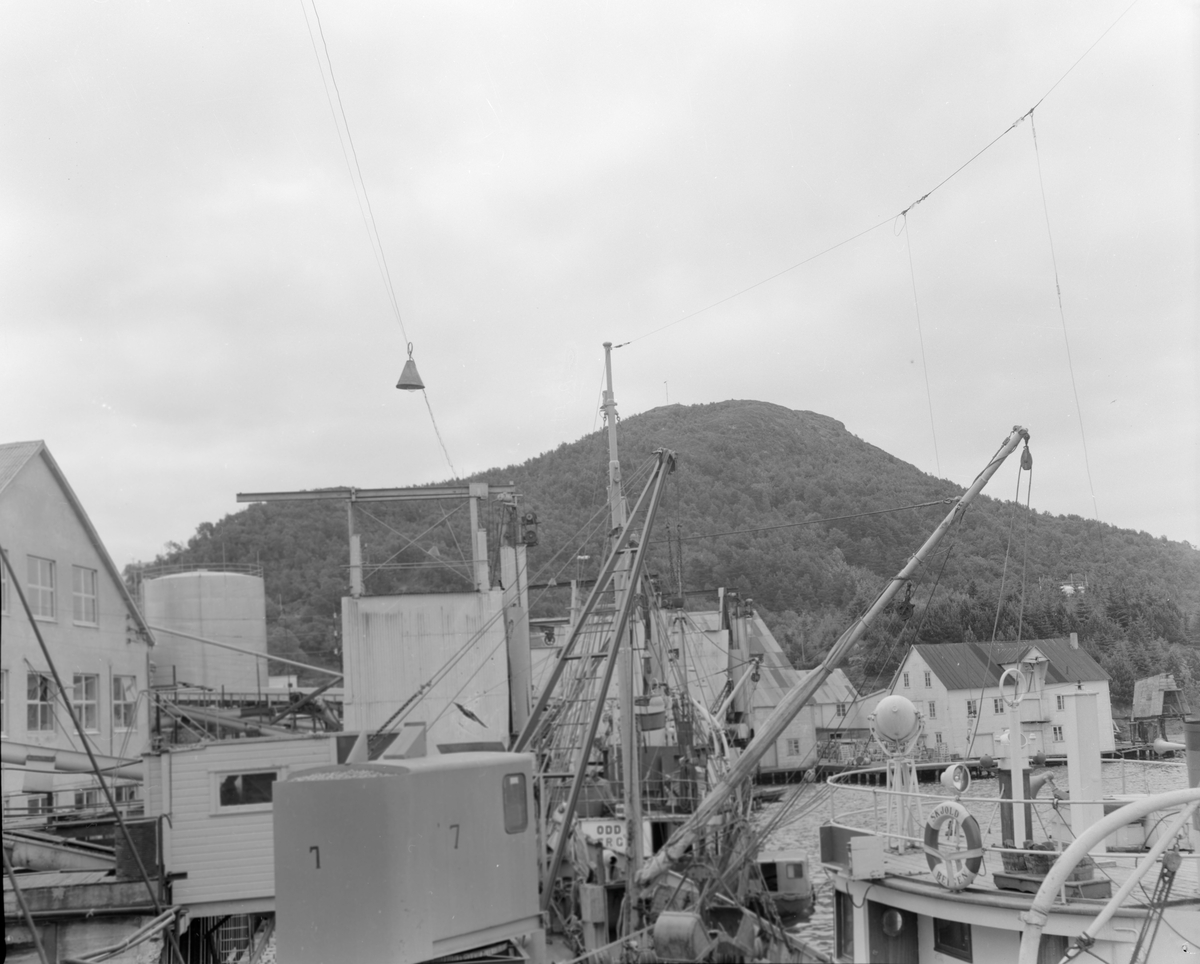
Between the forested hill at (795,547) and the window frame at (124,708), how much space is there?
15.4ft

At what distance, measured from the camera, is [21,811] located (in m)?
15.2

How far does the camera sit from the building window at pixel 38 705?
13566mm

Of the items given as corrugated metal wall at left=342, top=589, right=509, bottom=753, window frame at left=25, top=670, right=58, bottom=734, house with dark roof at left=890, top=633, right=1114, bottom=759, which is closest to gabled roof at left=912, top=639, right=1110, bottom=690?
house with dark roof at left=890, top=633, right=1114, bottom=759

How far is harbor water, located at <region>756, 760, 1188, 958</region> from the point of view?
1331 centimetres

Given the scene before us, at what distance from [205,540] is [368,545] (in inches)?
153

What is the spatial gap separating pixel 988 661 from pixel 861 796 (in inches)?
131

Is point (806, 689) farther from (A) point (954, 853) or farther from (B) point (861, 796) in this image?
(B) point (861, 796)

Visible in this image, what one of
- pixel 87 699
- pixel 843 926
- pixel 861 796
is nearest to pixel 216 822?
pixel 87 699

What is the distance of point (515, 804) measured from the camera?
648 cm

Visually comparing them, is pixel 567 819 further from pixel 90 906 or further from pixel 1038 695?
pixel 90 906

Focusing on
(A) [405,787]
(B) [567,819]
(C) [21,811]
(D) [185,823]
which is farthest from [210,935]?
(A) [405,787]

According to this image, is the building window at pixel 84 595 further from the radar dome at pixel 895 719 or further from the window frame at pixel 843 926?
the radar dome at pixel 895 719

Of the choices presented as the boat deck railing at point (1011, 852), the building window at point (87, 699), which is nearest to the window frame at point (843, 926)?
the boat deck railing at point (1011, 852)

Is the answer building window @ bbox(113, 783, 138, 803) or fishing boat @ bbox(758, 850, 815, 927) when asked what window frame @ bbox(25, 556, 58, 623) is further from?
fishing boat @ bbox(758, 850, 815, 927)
